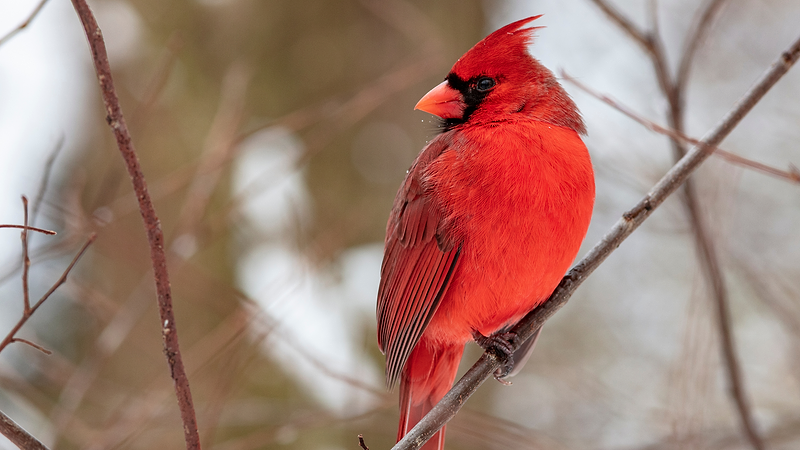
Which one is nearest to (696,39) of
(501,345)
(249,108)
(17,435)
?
(501,345)

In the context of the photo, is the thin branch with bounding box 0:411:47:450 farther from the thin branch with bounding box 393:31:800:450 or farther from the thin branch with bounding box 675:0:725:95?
the thin branch with bounding box 675:0:725:95

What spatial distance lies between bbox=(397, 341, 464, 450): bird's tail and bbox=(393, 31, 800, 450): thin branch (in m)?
0.31

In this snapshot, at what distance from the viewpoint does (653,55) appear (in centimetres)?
187

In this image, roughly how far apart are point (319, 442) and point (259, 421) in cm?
73

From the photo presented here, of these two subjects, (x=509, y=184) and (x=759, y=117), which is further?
(x=759, y=117)

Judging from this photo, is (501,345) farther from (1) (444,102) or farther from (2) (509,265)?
(1) (444,102)

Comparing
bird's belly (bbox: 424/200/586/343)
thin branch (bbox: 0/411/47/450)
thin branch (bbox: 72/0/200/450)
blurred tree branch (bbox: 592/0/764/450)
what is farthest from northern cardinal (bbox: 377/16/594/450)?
thin branch (bbox: 0/411/47/450)

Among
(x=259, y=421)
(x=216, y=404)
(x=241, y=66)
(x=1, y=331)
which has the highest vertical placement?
(x=241, y=66)

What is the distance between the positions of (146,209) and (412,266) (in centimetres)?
92

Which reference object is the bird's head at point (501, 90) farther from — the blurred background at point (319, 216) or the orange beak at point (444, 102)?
the blurred background at point (319, 216)

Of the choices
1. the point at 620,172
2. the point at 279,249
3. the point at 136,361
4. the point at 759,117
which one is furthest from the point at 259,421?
the point at 759,117

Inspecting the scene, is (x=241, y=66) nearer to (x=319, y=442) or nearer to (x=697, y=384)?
(x=319, y=442)

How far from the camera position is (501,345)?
70.4 inches

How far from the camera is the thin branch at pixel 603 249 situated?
1453 millimetres
